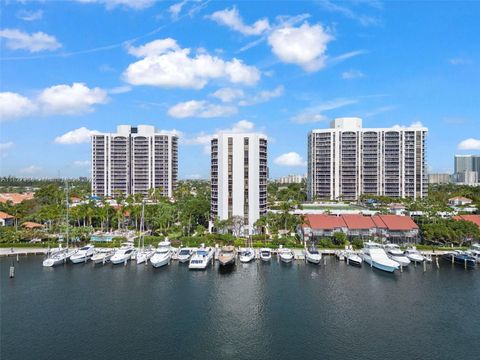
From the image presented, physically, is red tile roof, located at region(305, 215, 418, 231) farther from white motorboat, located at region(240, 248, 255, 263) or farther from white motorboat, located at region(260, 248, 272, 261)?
white motorboat, located at region(240, 248, 255, 263)

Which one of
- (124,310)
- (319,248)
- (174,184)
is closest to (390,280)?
(319,248)

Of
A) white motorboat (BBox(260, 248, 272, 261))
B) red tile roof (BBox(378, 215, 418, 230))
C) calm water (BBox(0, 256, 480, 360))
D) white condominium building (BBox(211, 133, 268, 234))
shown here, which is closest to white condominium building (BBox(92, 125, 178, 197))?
white condominium building (BBox(211, 133, 268, 234))

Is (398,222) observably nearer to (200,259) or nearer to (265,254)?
(265,254)

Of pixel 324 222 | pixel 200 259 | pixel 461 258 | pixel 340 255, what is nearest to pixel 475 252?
pixel 461 258

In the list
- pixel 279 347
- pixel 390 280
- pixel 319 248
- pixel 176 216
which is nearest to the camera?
pixel 279 347

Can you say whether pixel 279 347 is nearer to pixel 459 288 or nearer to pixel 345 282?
pixel 345 282
